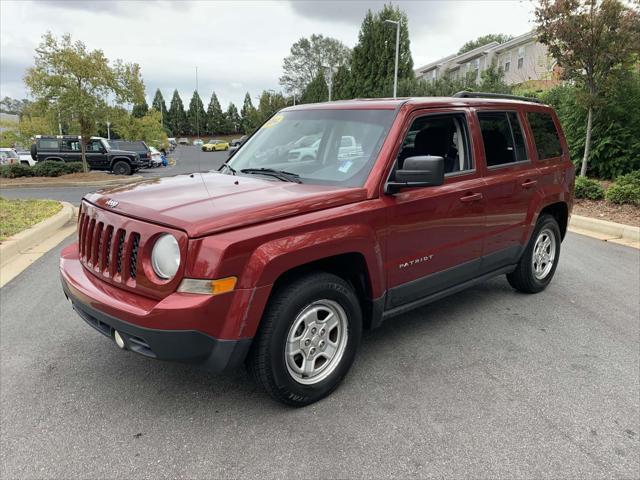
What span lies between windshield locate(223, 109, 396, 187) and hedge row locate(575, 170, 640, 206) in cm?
744

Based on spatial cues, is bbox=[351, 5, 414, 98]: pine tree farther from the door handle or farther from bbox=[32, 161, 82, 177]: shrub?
the door handle

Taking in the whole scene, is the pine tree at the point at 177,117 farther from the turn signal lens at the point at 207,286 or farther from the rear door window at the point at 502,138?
the turn signal lens at the point at 207,286

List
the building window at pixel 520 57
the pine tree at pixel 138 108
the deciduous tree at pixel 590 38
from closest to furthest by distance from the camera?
the deciduous tree at pixel 590 38
the pine tree at pixel 138 108
the building window at pixel 520 57

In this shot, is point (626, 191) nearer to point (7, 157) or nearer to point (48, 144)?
point (48, 144)

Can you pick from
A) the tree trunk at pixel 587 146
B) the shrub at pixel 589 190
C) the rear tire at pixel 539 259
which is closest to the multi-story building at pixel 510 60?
the tree trunk at pixel 587 146

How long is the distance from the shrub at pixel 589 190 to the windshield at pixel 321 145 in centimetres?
784

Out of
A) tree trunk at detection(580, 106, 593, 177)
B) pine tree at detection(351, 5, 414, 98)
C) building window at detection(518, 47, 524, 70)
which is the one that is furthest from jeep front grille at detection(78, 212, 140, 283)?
building window at detection(518, 47, 524, 70)

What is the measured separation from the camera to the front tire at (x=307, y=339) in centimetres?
274

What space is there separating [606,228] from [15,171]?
1979 cm

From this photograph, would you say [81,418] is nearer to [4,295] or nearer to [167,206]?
[167,206]

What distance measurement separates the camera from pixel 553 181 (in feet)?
15.7

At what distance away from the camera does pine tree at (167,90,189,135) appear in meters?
89.5

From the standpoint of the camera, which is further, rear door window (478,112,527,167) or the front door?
rear door window (478,112,527,167)

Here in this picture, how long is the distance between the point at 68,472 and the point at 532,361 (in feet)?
9.88
